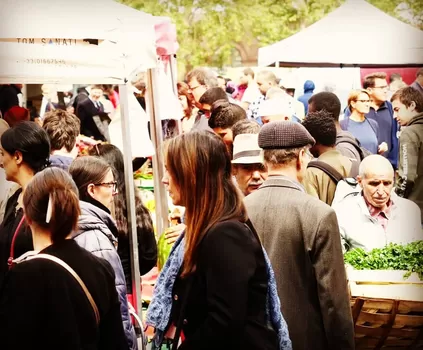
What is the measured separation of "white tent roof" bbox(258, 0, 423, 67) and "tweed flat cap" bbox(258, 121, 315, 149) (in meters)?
8.61

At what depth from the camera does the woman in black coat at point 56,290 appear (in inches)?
121

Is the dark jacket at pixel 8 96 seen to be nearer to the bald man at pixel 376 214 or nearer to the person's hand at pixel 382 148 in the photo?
the person's hand at pixel 382 148

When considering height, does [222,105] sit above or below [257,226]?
above

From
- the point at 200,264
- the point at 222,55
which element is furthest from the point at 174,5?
the point at 200,264

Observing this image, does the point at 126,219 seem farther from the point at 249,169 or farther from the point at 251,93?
the point at 251,93

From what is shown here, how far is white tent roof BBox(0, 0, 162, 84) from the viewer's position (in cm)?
502

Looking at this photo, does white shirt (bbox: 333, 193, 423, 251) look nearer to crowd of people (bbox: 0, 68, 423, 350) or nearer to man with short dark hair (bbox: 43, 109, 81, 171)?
crowd of people (bbox: 0, 68, 423, 350)

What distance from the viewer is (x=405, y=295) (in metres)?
4.46

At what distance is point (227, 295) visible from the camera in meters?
2.94

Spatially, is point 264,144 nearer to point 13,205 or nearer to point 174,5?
point 13,205

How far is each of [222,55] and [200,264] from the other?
1080 inches

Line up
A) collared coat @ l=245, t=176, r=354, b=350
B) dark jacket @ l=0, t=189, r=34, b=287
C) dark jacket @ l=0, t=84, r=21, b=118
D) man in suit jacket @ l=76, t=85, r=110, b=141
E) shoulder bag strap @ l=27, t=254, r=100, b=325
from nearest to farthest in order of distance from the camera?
shoulder bag strap @ l=27, t=254, r=100, b=325 → collared coat @ l=245, t=176, r=354, b=350 → dark jacket @ l=0, t=189, r=34, b=287 → dark jacket @ l=0, t=84, r=21, b=118 → man in suit jacket @ l=76, t=85, r=110, b=141

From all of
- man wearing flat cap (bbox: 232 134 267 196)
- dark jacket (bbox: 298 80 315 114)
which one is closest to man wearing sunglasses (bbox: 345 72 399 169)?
dark jacket (bbox: 298 80 315 114)

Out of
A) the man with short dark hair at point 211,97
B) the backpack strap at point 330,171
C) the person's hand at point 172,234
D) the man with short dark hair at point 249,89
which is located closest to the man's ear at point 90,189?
the person's hand at point 172,234
